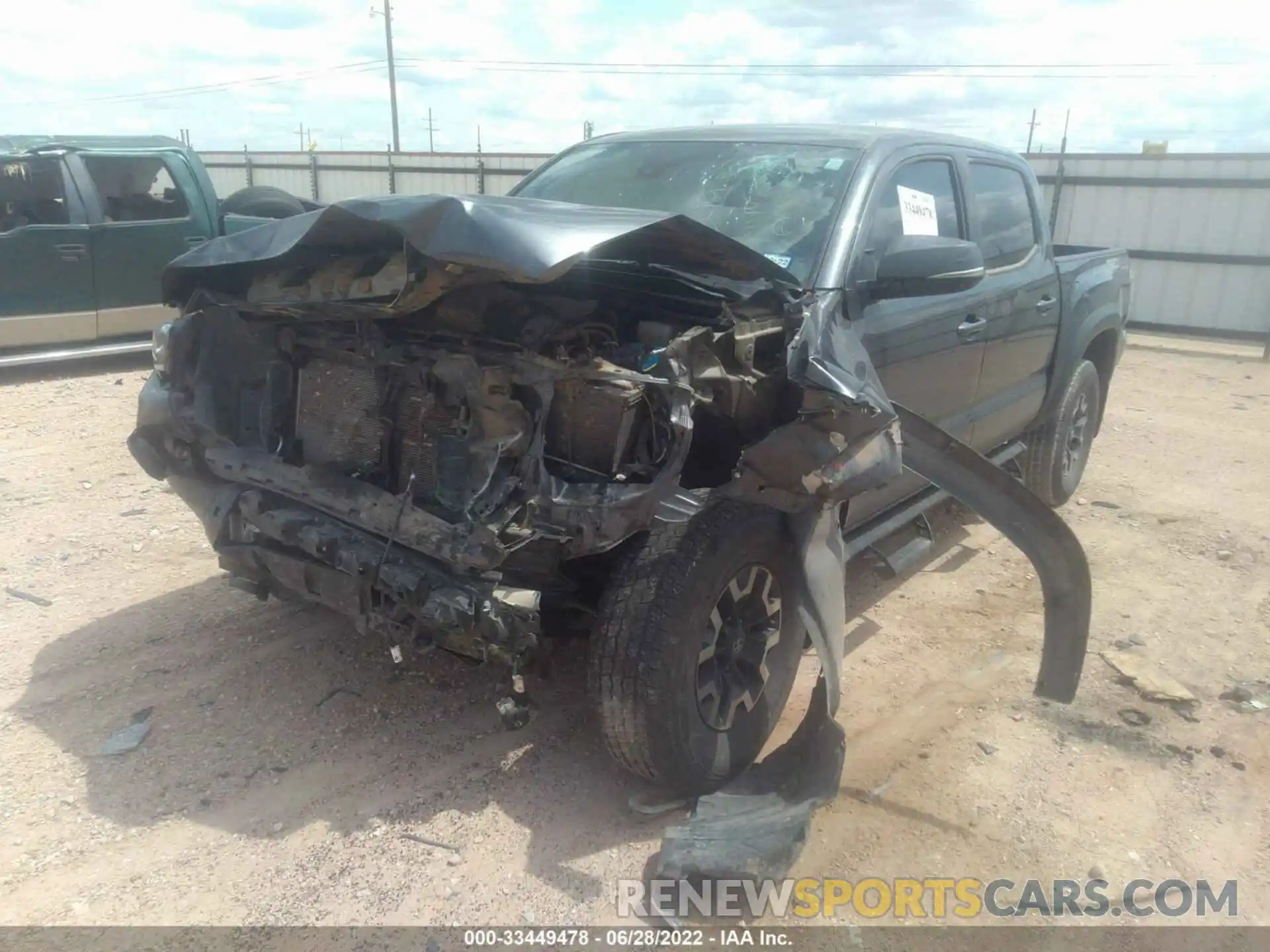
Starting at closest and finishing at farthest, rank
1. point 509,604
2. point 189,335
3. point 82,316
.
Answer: point 509,604 → point 189,335 → point 82,316

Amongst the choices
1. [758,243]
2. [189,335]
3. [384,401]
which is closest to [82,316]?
[189,335]

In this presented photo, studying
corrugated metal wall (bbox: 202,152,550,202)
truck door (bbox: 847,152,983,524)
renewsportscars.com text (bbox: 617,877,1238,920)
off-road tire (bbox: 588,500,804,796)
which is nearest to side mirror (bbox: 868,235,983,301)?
truck door (bbox: 847,152,983,524)

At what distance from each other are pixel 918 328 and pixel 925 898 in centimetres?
206

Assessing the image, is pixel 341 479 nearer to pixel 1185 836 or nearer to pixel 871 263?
pixel 871 263

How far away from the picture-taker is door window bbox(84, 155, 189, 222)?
838cm

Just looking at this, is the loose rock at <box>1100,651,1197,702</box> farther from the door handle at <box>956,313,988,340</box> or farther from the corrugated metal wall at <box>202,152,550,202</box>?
the corrugated metal wall at <box>202,152,550,202</box>

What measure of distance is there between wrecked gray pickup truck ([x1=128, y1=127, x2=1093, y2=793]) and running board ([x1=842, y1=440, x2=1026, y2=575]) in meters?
0.54

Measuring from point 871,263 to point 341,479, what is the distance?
1946 mm

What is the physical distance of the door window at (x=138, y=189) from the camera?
8.38 m

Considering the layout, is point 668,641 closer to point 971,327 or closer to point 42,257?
point 971,327

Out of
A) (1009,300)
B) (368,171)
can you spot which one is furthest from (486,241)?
(368,171)

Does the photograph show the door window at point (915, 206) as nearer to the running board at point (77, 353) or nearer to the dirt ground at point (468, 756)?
the dirt ground at point (468, 756)

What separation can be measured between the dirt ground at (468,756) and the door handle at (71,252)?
12.6 feet

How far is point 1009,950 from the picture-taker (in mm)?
2496
